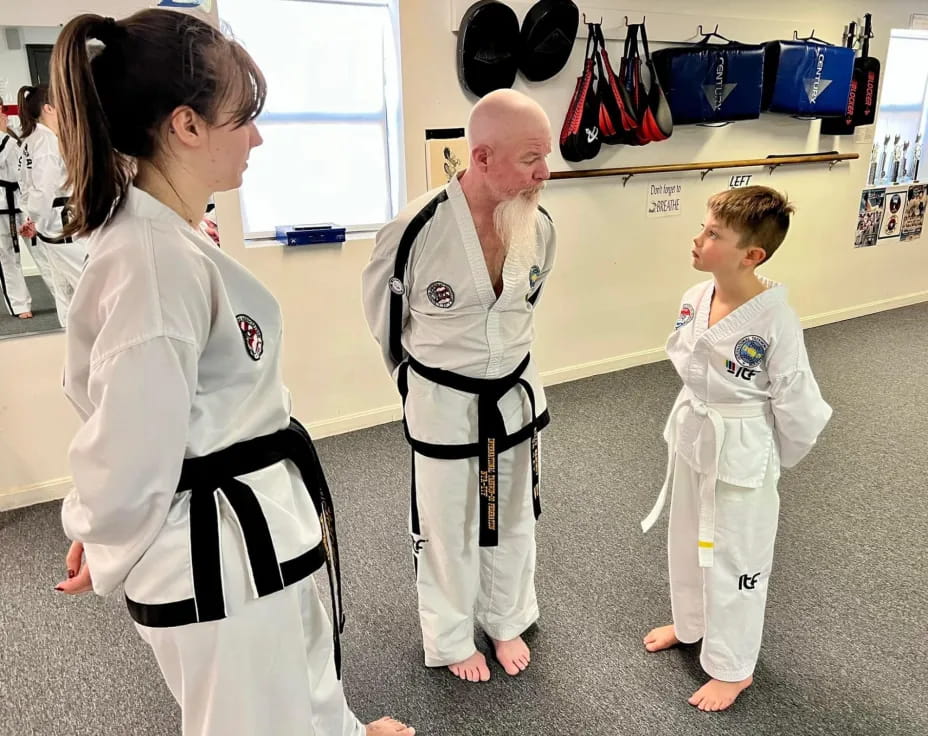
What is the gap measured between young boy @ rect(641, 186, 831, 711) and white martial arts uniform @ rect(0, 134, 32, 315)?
2.47 meters

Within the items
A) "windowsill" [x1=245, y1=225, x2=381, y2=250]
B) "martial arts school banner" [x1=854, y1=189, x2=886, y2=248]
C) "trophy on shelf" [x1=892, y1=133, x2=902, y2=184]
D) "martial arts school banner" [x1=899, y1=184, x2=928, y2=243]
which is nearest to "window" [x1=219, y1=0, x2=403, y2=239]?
"windowsill" [x1=245, y1=225, x2=381, y2=250]

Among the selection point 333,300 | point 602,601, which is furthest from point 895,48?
point 602,601

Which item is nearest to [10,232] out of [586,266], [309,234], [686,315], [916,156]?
[309,234]

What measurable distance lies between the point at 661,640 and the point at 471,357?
1.06 m

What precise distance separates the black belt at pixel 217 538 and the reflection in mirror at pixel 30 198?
196 centimetres

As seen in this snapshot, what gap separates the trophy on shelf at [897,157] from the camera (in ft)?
17.3

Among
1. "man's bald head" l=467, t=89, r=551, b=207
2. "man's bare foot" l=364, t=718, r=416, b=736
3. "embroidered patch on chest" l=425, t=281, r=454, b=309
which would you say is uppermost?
"man's bald head" l=467, t=89, r=551, b=207

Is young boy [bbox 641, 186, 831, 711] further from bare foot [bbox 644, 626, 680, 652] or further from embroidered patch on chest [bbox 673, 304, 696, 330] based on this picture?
bare foot [bbox 644, 626, 680, 652]

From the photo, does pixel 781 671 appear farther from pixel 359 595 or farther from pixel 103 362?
pixel 103 362

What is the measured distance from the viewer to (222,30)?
94 cm

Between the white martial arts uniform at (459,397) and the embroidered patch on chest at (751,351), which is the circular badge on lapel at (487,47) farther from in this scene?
the embroidered patch on chest at (751,351)

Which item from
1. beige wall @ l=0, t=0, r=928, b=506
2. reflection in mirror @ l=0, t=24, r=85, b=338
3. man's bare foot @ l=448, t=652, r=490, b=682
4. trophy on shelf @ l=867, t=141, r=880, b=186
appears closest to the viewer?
man's bare foot @ l=448, t=652, r=490, b=682

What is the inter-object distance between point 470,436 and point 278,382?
2.35 ft

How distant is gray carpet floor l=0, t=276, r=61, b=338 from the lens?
267 centimetres
